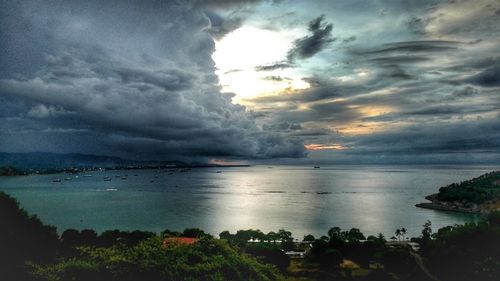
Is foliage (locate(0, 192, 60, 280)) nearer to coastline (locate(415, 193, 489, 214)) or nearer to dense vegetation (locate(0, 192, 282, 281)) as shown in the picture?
dense vegetation (locate(0, 192, 282, 281))

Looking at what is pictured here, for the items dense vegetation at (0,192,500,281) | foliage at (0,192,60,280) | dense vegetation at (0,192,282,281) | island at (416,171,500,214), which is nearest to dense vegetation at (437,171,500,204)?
island at (416,171,500,214)

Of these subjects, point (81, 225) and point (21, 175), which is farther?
point (21, 175)

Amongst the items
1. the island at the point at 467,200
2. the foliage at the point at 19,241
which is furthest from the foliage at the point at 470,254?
the island at the point at 467,200

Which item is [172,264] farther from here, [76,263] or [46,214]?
[46,214]

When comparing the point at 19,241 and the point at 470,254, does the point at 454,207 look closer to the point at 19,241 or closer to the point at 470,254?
the point at 470,254

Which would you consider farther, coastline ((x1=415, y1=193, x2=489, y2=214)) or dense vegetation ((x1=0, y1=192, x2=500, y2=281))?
coastline ((x1=415, y1=193, x2=489, y2=214))

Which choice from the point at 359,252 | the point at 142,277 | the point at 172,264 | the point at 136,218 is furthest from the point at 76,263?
the point at 136,218

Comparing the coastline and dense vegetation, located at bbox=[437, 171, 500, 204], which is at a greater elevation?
dense vegetation, located at bbox=[437, 171, 500, 204]

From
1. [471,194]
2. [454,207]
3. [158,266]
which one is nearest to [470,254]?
[158,266]
